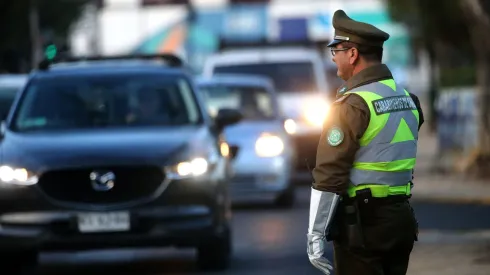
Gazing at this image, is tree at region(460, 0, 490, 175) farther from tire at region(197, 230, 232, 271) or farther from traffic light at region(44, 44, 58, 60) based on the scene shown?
tire at region(197, 230, 232, 271)

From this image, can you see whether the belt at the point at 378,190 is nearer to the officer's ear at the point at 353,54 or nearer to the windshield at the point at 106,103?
the officer's ear at the point at 353,54

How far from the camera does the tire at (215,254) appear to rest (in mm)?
11492

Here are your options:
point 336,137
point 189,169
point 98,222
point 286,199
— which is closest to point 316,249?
point 336,137

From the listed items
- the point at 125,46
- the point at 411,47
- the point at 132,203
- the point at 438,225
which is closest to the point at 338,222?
the point at 132,203

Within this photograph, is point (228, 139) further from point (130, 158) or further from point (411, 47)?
point (411, 47)

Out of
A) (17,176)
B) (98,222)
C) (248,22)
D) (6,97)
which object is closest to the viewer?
(98,222)

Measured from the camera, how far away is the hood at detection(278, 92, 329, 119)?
22328mm

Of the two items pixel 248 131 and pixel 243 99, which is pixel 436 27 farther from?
pixel 248 131

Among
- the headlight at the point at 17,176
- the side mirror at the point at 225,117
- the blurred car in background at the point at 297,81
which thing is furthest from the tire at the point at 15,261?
the blurred car in background at the point at 297,81

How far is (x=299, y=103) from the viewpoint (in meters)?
22.5

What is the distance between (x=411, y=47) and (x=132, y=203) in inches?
1771

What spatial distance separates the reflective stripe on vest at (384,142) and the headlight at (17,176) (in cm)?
502

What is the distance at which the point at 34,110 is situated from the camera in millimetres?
12180

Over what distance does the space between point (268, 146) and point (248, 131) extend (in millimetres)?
317
